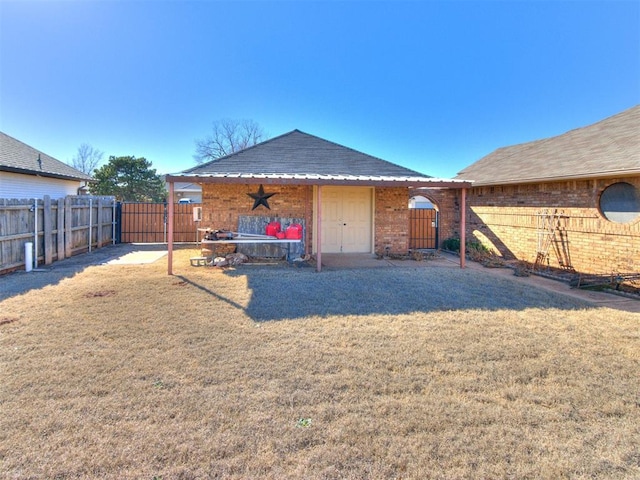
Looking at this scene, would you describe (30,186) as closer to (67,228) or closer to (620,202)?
(67,228)

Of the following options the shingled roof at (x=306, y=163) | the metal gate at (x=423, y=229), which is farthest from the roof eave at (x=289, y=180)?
the metal gate at (x=423, y=229)

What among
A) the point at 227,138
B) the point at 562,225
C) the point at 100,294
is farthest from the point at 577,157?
the point at 227,138

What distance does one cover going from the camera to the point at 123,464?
214 cm

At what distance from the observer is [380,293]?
21.3 feet

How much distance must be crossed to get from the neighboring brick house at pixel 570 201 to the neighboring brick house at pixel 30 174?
1469cm

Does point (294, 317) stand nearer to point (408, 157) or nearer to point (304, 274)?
point (304, 274)

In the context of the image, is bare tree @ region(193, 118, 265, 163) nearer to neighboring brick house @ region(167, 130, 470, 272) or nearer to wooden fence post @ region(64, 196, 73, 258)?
neighboring brick house @ region(167, 130, 470, 272)

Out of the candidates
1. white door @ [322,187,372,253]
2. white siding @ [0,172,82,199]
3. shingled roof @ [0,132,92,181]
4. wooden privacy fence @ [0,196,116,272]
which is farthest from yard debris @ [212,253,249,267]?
white siding @ [0,172,82,199]

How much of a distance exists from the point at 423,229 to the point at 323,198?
209 inches

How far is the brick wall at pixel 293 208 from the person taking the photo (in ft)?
33.6

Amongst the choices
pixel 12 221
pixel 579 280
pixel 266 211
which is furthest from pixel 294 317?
pixel 12 221

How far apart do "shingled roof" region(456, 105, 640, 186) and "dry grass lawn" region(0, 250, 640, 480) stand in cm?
416

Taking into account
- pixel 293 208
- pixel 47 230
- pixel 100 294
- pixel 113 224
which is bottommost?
pixel 100 294

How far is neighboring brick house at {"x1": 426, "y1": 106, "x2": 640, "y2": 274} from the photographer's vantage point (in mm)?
7766
